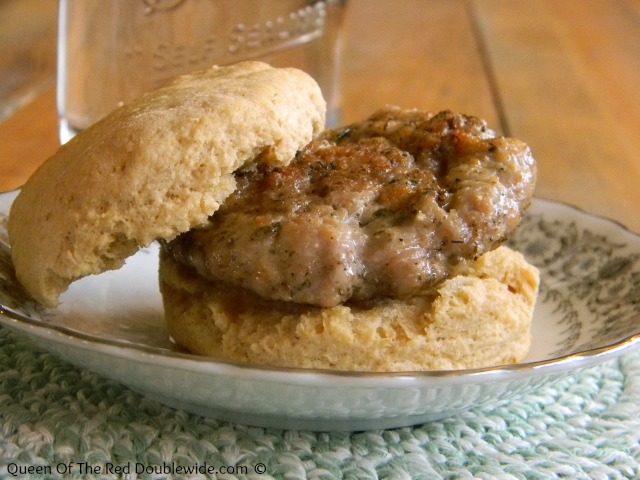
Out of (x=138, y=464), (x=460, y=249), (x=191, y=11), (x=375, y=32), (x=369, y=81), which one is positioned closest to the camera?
(x=138, y=464)

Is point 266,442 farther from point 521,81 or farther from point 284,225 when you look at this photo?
point 521,81

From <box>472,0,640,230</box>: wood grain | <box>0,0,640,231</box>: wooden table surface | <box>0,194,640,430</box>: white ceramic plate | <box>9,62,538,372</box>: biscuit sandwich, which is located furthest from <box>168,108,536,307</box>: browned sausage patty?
<box>472,0,640,230</box>: wood grain

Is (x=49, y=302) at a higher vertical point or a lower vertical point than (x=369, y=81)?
higher

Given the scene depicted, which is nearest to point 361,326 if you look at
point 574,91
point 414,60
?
point 574,91

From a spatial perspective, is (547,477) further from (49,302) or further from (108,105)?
(108,105)

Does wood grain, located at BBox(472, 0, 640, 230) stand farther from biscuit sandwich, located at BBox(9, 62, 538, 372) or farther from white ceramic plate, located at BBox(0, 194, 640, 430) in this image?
biscuit sandwich, located at BBox(9, 62, 538, 372)

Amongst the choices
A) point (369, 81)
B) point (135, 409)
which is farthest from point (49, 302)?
point (369, 81)
